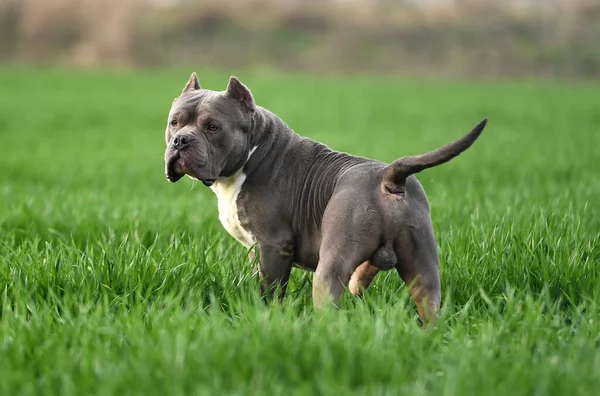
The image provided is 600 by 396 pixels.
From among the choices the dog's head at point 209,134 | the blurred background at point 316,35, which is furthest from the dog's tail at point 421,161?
the blurred background at point 316,35

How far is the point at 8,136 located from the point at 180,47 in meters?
29.3

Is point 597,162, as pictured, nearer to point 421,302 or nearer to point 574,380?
point 421,302

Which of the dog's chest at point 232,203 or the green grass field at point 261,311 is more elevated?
the dog's chest at point 232,203

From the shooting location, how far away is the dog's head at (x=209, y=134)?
11.8ft

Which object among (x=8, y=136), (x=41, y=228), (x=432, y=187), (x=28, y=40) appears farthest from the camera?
(x=28, y=40)

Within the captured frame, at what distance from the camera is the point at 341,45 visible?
135ft

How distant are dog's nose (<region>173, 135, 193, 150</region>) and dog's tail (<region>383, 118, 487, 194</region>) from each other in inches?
35.7

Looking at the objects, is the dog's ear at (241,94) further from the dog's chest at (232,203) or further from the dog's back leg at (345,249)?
the dog's back leg at (345,249)

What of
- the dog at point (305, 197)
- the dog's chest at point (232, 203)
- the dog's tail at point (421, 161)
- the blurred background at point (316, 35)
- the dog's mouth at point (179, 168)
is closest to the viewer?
the dog's tail at point (421, 161)

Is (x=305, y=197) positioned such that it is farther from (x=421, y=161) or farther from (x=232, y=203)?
(x=421, y=161)

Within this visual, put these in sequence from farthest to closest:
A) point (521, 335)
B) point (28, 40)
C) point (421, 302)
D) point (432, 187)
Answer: point (28, 40) < point (432, 187) < point (421, 302) < point (521, 335)

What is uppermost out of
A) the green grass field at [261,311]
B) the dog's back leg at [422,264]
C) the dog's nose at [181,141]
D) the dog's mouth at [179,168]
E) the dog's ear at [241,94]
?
the dog's ear at [241,94]

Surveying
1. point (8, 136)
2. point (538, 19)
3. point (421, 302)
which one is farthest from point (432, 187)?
point (538, 19)

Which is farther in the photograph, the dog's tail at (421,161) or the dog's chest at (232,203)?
the dog's chest at (232,203)
